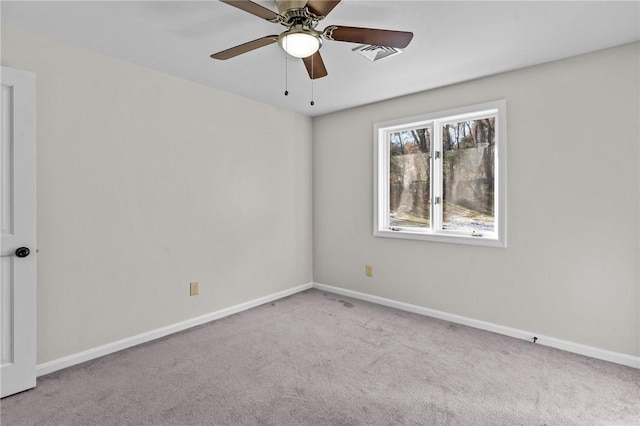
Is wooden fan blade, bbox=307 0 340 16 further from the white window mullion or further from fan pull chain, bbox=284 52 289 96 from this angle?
the white window mullion

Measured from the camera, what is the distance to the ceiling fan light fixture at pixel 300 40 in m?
1.85

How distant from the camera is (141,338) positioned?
285 centimetres

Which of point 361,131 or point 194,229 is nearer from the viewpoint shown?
point 194,229

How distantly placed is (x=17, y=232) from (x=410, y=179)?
3.38 meters

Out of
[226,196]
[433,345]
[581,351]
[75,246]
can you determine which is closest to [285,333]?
[433,345]

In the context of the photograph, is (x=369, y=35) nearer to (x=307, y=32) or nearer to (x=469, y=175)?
(x=307, y=32)

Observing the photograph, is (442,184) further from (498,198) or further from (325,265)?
(325,265)

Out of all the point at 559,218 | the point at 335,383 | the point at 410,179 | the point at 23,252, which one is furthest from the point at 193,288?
the point at 559,218

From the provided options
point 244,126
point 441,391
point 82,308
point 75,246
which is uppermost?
point 244,126

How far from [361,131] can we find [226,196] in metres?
1.75

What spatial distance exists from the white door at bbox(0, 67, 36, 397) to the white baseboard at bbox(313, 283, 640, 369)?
3.01 metres

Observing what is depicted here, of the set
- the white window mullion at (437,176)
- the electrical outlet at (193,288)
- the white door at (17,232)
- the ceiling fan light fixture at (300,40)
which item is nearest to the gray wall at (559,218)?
the white window mullion at (437,176)

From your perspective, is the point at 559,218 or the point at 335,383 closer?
the point at 335,383

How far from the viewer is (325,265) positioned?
14.6 feet
